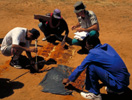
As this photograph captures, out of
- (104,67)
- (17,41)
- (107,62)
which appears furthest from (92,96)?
(17,41)

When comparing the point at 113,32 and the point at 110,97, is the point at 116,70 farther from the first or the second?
the point at 113,32

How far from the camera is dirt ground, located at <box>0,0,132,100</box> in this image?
12.0 feet

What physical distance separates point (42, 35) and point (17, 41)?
2.64m

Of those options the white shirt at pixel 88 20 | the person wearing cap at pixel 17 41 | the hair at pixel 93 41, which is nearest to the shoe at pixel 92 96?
the hair at pixel 93 41

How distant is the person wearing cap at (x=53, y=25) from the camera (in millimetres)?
5609

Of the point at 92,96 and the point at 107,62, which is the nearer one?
the point at 107,62

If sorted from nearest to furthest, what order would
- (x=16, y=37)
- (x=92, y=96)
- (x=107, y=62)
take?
(x=107, y=62), (x=92, y=96), (x=16, y=37)

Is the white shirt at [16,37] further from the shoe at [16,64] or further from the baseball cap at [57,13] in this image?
the baseball cap at [57,13]

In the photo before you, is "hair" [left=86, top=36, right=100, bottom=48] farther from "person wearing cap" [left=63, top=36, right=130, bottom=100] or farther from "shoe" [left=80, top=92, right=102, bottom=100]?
"shoe" [left=80, top=92, right=102, bottom=100]

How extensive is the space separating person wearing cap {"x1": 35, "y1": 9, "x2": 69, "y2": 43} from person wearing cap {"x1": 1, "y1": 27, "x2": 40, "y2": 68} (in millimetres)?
1618

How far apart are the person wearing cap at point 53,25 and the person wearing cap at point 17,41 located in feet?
5.31

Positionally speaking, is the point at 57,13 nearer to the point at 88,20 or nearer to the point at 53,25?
the point at 53,25

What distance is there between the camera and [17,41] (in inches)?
151

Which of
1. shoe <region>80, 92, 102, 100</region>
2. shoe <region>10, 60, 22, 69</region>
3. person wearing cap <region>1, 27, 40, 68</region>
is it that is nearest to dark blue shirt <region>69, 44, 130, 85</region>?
shoe <region>80, 92, 102, 100</region>
